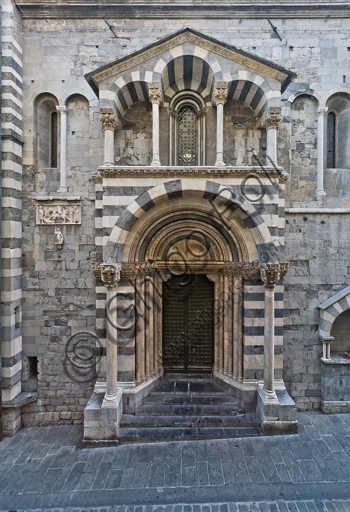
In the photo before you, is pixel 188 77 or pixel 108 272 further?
pixel 188 77

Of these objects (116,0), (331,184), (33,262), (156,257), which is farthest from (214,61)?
(33,262)

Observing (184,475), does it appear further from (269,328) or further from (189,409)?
(269,328)

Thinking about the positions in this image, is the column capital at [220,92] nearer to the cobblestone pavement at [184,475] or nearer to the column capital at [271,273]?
the column capital at [271,273]

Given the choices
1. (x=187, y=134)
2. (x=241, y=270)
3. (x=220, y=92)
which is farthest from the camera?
(x=187, y=134)

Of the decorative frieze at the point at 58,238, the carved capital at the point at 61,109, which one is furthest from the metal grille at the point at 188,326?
the carved capital at the point at 61,109

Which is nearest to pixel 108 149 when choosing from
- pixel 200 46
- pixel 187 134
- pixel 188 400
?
pixel 187 134

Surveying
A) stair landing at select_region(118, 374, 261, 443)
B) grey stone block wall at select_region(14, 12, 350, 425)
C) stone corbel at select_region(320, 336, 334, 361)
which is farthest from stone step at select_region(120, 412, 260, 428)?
stone corbel at select_region(320, 336, 334, 361)

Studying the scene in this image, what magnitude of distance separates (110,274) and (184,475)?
454 centimetres

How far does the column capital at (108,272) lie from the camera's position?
6199 mm

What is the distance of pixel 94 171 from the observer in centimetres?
750

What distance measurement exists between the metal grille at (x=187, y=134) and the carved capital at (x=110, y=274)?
376 cm

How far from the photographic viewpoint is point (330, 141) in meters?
8.09

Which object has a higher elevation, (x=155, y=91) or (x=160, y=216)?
(x=155, y=91)

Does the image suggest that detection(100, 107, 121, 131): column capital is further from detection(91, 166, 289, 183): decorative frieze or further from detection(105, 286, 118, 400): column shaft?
detection(105, 286, 118, 400): column shaft
